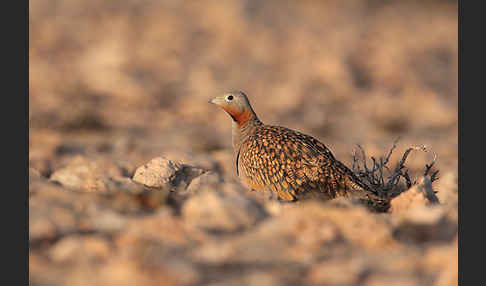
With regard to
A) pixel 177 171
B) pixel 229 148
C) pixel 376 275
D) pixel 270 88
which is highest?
pixel 270 88

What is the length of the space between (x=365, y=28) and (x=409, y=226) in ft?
47.2

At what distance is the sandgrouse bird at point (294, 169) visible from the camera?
506 cm

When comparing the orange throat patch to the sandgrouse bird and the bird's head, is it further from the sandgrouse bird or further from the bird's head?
the sandgrouse bird

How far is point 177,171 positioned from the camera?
17.4 feet

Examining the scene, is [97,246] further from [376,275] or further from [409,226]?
[409,226]

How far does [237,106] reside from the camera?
610 centimetres

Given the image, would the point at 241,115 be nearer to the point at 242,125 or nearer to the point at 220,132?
the point at 242,125

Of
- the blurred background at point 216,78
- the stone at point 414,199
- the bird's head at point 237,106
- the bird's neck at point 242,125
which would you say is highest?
the blurred background at point 216,78

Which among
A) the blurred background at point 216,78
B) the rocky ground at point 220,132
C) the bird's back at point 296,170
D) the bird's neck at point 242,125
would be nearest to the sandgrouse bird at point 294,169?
the bird's back at point 296,170

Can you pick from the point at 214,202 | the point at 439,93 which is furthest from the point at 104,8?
the point at 214,202

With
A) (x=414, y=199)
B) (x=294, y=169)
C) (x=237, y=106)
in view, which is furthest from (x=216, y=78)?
(x=414, y=199)

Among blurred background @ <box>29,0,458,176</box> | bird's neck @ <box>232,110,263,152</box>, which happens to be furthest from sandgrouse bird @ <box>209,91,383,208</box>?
blurred background @ <box>29,0,458,176</box>

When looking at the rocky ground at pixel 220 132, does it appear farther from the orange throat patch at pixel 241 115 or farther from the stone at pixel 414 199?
the orange throat patch at pixel 241 115

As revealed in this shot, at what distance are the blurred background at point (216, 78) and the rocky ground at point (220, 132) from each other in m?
0.05
